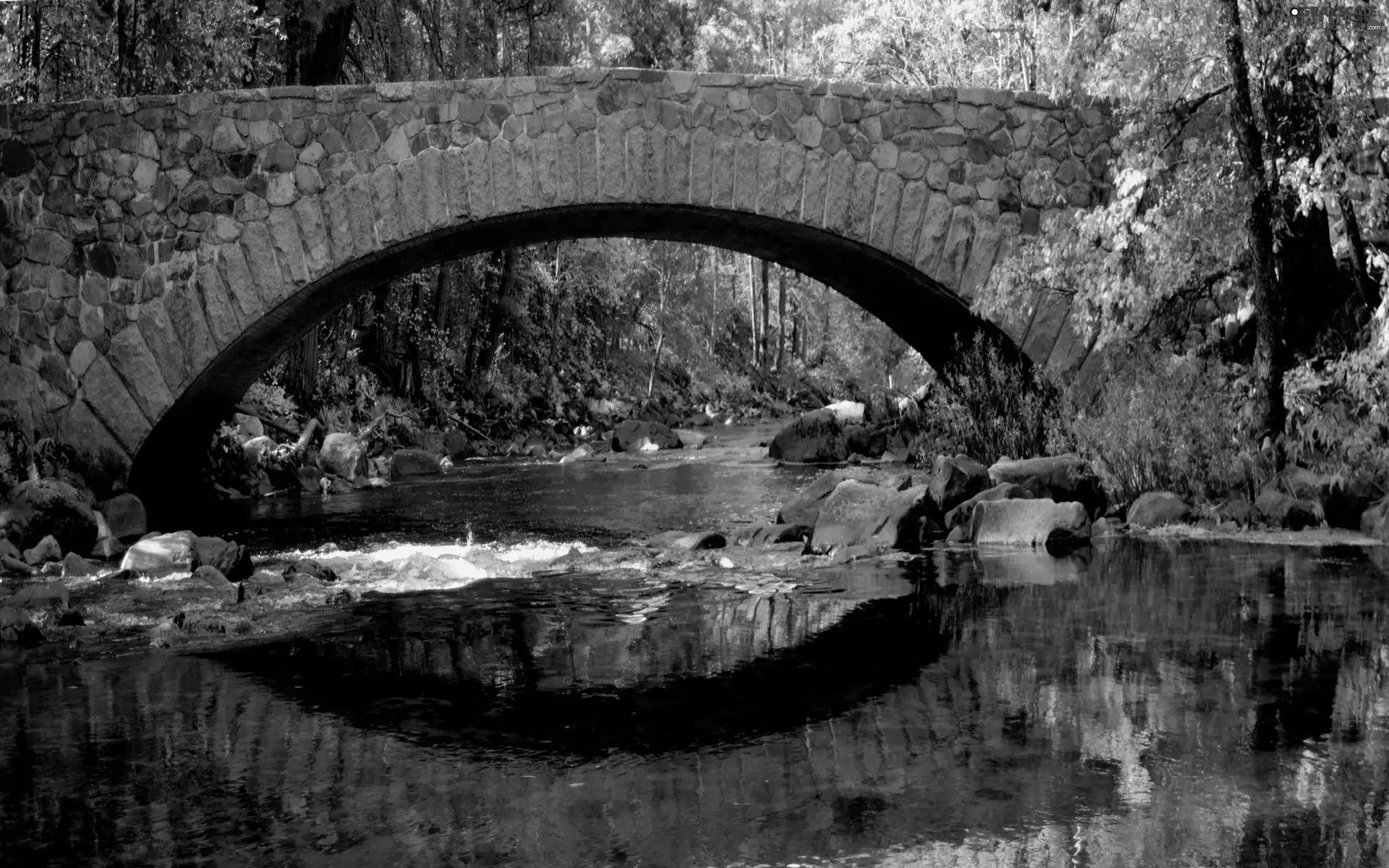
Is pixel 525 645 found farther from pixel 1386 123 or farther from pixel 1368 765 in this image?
pixel 1386 123

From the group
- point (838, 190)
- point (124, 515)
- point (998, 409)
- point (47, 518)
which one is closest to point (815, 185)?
point (838, 190)

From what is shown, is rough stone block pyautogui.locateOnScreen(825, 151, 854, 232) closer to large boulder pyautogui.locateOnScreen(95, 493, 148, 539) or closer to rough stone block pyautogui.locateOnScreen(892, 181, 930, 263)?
rough stone block pyautogui.locateOnScreen(892, 181, 930, 263)

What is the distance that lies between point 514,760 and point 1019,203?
793 centimetres

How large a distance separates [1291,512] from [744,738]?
5.43m

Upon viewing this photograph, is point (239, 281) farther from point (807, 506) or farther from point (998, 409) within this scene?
point (998, 409)

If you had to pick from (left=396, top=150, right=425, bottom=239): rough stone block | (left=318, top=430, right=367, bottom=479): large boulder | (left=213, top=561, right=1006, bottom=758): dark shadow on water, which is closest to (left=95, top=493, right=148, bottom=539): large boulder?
(left=396, top=150, right=425, bottom=239): rough stone block

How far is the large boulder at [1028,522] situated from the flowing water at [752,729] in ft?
3.37

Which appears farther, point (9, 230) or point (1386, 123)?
point (9, 230)

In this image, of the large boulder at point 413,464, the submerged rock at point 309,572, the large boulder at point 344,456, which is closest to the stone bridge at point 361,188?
the submerged rock at point 309,572

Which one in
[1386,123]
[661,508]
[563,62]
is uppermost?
[563,62]

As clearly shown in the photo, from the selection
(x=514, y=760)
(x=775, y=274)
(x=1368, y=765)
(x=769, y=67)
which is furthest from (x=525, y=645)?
(x=775, y=274)

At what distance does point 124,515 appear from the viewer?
973 centimetres

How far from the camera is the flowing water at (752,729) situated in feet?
A: 9.84

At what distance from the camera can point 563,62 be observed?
19297mm
